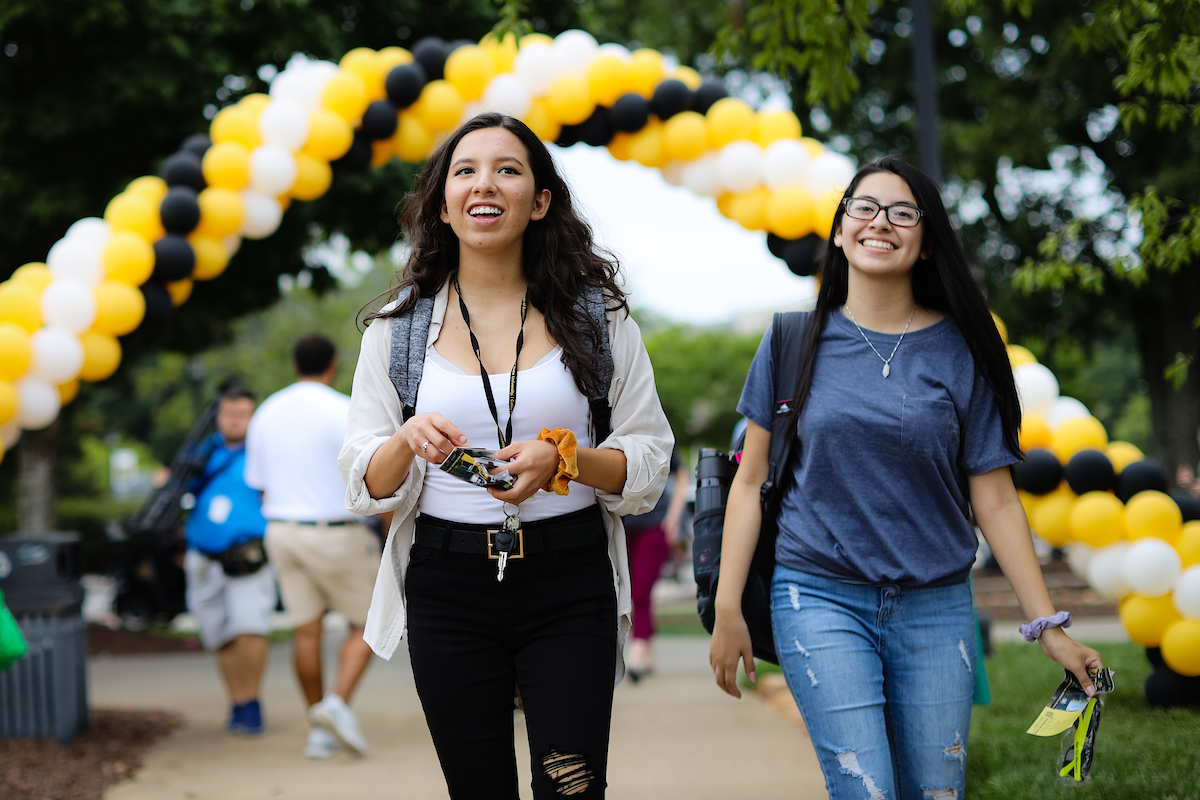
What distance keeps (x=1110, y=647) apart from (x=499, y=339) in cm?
648

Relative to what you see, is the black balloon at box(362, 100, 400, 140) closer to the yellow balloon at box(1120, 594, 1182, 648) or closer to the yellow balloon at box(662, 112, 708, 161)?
the yellow balloon at box(662, 112, 708, 161)

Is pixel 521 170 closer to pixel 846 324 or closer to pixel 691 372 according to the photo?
pixel 846 324

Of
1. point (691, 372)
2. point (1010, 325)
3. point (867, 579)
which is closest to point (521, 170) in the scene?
point (867, 579)

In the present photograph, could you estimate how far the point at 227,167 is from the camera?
705cm

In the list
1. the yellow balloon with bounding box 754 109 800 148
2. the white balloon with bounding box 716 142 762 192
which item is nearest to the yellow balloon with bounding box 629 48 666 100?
the white balloon with bounding box 716 142 762 192

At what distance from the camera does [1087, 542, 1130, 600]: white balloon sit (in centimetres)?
547

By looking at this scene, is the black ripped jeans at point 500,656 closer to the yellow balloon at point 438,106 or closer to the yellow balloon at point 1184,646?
the yellow balloon at point 1184,646

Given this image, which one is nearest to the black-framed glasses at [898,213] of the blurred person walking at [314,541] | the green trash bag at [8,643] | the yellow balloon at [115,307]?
the green trash bag at [8,643]

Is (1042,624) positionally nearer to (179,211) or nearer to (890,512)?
(890,512)

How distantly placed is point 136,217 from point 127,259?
12.7 inches

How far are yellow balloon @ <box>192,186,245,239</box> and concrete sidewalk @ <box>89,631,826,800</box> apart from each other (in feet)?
9.97

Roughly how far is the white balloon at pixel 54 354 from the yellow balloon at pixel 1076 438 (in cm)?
534

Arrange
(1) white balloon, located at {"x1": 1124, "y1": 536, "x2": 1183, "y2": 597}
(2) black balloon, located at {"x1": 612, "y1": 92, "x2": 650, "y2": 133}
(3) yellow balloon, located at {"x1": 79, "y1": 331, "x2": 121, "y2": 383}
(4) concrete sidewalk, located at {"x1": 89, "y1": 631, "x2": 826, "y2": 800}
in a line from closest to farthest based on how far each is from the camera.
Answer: (4) concrete sidewalk, located at {"x1": 89, "y1": 631, "x2": 826, "y2": 800} < (1) white balloon, located at {"x1": 1124, "y1": 536, "x2": 1183, "y2": 597} < (3) yellow balloon, located at {"x1": 79, "y1": 331, "x2": 121, "y2": 383} < (2) black balloon, located at {"x1": 612, "y1": 92, "x2": 650, "y2": 133}

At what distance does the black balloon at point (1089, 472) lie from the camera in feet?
18.3
